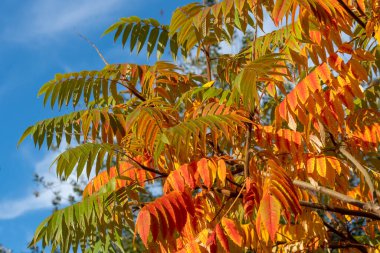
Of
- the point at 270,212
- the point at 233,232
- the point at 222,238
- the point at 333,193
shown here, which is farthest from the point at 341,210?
the point at 270,212

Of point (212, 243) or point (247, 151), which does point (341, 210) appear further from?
point (212, 243)

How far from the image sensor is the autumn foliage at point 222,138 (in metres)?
2.76

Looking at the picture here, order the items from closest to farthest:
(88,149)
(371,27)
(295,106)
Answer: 1. (88,149)
2. (295,106)
3. (371,27)

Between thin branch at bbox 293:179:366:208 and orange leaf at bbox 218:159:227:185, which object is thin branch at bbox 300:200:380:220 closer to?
thin branch at bbox 293:179:366:208

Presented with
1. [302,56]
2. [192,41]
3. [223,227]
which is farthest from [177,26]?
[223,227]

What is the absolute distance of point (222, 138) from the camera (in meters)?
3.88

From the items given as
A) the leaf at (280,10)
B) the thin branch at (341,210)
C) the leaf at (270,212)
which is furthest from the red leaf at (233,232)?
the leaf at (280,10)

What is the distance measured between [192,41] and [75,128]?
1.07m

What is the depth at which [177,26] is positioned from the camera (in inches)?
132

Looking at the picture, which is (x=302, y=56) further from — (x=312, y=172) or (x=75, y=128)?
(x=75, y=128)

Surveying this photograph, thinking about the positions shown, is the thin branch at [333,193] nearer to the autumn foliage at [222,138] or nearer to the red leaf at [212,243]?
the autumn foliage at [222,138]

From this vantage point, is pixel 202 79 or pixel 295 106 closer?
pixel 295 106

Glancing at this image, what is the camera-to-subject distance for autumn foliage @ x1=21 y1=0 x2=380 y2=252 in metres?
2.76

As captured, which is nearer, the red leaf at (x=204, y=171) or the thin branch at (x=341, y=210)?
the red leaf at (x=204, y=171)
